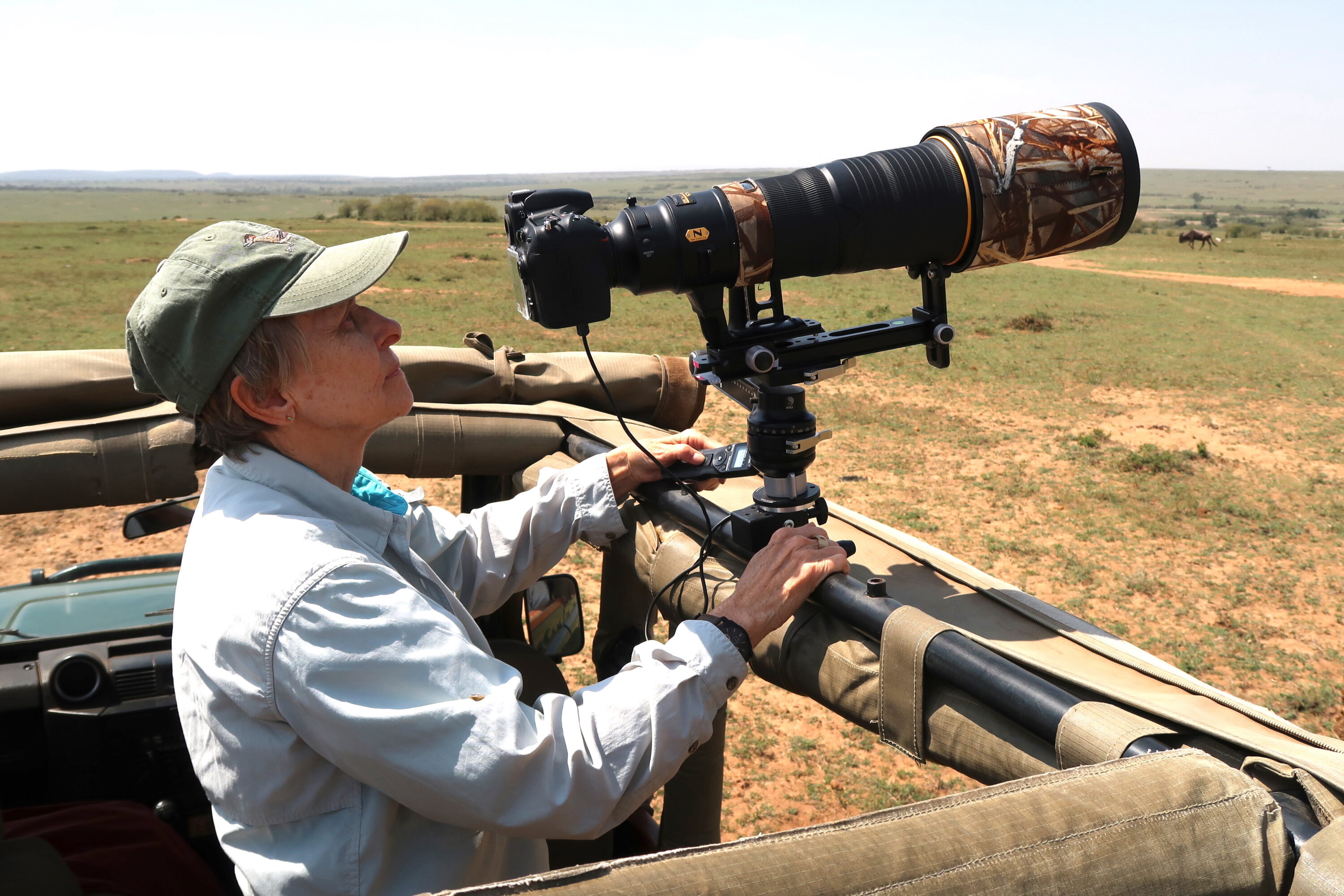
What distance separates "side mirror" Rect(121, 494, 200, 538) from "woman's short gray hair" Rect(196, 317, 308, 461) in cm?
112

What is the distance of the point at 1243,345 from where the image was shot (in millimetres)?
13086

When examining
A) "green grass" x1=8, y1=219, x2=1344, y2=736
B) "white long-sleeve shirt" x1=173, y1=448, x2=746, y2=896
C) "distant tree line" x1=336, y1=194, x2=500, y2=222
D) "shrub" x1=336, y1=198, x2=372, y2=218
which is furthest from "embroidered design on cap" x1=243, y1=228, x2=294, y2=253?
"shrub" x1=336, y1=198, x2=372, y2=218

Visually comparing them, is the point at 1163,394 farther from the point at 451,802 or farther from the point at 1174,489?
the point at 451,802

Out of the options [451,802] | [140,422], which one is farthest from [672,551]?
[140,422]

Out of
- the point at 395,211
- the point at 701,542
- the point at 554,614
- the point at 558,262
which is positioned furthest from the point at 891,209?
the point at 395,211

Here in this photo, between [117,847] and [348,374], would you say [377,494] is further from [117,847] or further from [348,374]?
[117,847]

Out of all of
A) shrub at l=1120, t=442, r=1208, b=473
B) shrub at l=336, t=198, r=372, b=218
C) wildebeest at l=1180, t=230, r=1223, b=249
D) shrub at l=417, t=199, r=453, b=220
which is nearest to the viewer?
shrub at l=1120, t=442, r=1208, b=473

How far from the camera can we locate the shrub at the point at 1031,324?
14000 mm

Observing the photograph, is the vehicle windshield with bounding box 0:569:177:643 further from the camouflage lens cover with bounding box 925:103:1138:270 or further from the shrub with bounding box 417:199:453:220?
the shrub with bounding box 417:199:453:220

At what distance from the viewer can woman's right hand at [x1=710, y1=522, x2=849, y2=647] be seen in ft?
5.57

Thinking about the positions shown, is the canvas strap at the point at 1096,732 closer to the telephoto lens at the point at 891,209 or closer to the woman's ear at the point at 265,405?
the telephoto lens at the point at 891,209

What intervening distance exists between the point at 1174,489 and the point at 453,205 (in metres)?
50.4

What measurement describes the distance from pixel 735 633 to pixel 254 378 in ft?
2.83

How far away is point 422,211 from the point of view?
168ft
